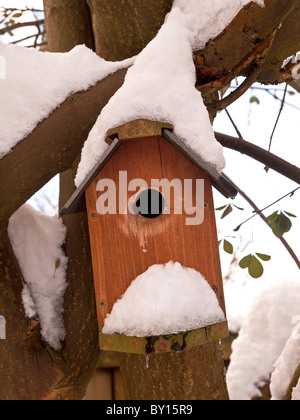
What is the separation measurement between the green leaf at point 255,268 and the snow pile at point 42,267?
660mm

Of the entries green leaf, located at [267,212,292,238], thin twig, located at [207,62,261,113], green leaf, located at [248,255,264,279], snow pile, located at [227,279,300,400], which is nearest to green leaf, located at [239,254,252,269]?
green leaf, located at [248,255,264,279]

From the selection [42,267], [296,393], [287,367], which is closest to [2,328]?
[42,267]

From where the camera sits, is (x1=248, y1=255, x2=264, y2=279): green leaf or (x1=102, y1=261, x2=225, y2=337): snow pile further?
(x1=248, y1=255, x2=264, y2=279): green leaf

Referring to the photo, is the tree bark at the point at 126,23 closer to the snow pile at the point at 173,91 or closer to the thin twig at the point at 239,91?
the snow pile at the point at 173,91

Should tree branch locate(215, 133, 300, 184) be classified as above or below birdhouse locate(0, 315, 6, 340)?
above

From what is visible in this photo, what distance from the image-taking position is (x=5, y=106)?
132cm

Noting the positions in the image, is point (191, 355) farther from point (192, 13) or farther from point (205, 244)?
point (192, 13)

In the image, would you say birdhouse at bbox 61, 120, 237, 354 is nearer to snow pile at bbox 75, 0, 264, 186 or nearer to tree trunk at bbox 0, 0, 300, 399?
snow pile at bbox 75, 0, 264, 186

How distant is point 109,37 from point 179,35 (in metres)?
0.36

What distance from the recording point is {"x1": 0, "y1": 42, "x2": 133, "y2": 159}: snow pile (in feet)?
4.34

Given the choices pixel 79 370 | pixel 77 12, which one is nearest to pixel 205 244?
pixel 79 370

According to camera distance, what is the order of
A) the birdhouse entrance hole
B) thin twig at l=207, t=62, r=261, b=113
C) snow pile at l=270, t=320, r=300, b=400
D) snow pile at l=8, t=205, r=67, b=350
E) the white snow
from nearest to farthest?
the birdhouse entrance hole
thin twig at l=207, t=62, r=261, b=113
snow pile at l=8, t=205, r=67, b=350
the white snow
snow pile at l=270, t=320, r=300, b=400

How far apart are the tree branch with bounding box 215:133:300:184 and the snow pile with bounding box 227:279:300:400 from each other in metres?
1.56


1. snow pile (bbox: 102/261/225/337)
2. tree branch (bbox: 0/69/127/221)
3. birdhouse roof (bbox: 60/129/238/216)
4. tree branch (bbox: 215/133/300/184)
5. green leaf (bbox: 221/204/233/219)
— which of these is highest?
tree branch (bbox: 215/133/300/184)
